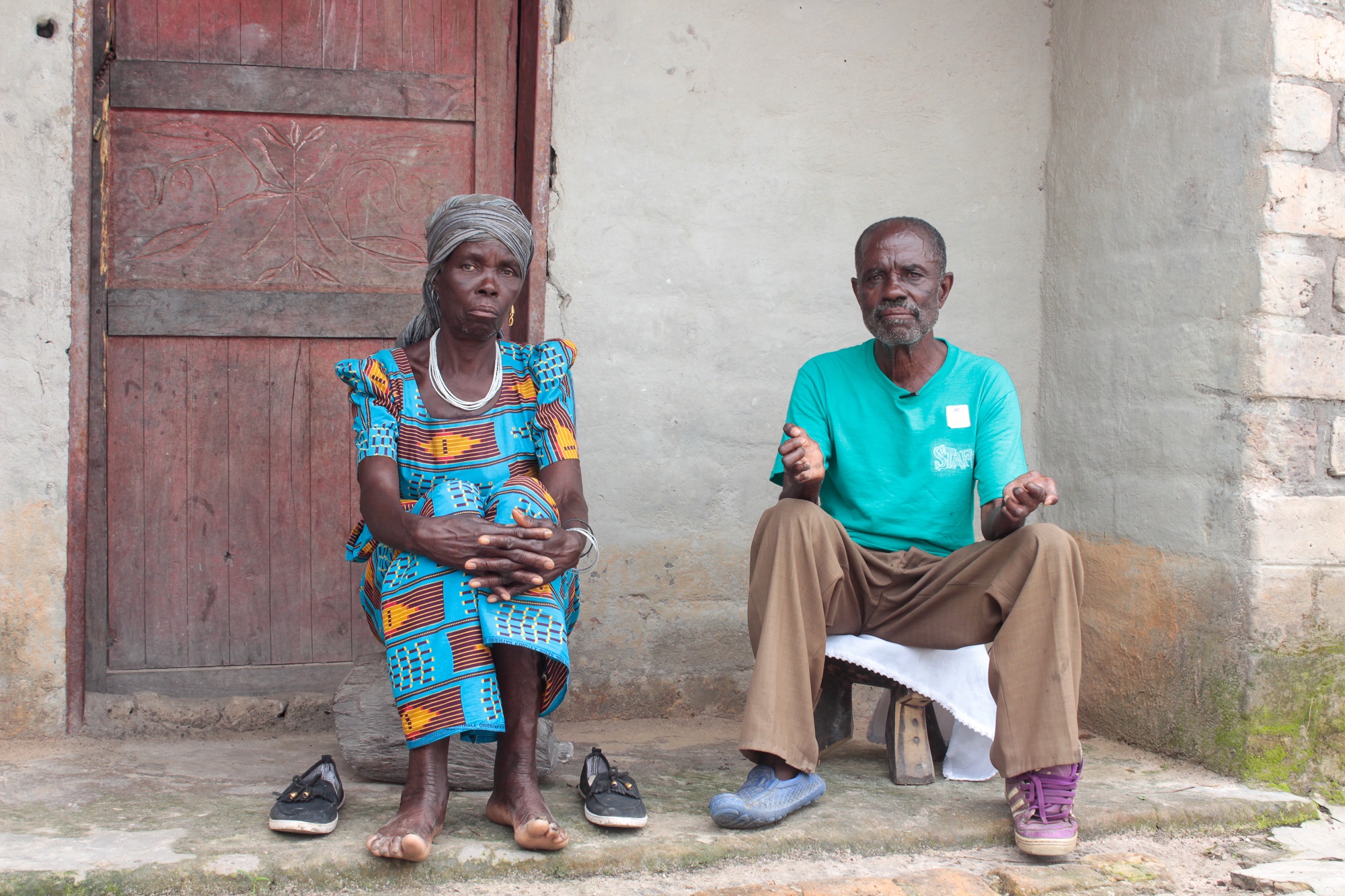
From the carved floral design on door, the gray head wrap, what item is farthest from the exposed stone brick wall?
the carved floral design on door

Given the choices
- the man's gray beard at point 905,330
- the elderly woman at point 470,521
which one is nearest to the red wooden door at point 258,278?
the elderly woman at point 470,521

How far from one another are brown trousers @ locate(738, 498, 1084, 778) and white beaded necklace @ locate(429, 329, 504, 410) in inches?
29.4

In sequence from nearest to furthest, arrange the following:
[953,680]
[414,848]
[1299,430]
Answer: [414,848], [953,680], [1299,430]

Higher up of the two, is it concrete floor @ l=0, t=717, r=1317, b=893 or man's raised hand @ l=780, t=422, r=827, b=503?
man's raised hand @ l=780, t=422, r=827, b=503

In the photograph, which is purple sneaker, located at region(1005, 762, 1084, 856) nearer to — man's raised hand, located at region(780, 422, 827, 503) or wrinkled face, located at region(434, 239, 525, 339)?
man's raised hand, located at region(780, 422, 827, 503)

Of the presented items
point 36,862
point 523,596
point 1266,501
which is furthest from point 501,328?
point 1266,501

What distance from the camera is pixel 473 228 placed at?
264cm

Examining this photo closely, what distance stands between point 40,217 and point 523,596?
1940 mm

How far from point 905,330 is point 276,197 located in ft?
6.62

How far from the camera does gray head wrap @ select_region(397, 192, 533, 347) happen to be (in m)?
→ 2.64

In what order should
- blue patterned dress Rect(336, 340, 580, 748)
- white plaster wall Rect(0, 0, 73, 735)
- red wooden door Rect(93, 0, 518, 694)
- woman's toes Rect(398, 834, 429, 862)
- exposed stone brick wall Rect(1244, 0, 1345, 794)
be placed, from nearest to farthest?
1. woman's toes Rect(398, 834, 429, 862)
2. blue patterned dress Rect(336, 340, 580, 748)
3. exposed stone brick wall Rect(1244, 0, 1345, 794)
4. white plaster wall Rect(0, 0, 73, 735)
5. red wooden door Rect(93, 0, 518, 694)

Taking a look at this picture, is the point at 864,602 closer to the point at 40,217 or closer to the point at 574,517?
the point at 574,517

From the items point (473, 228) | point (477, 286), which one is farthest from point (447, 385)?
point (473, 228)

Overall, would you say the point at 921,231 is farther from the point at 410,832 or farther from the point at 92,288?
the point at 92,288
